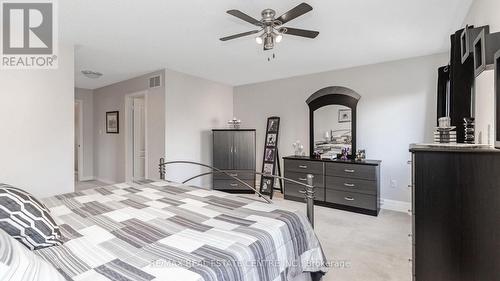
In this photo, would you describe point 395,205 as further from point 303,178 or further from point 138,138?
point 138,138

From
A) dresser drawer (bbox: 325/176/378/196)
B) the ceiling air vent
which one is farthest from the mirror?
the ceiling air vent

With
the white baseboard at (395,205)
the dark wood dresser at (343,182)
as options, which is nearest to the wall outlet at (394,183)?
the white baseboard at (395,205)

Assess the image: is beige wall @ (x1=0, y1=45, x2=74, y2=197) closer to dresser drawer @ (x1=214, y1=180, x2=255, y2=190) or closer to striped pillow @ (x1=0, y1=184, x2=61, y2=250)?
striped pillow @ (x1=0, y1=184, x2=61, y2=250)

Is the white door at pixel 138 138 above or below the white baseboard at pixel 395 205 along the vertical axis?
above

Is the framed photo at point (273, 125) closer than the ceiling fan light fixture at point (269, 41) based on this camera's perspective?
No

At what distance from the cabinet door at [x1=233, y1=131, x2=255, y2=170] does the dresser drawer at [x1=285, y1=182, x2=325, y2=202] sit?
38.6 inches

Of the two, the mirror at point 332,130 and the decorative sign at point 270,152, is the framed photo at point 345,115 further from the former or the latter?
the decorative sign at point 270,152

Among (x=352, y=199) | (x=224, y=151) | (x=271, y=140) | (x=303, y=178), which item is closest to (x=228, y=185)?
(x=224, y=151)

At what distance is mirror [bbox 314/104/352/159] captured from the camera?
4145 millimetres

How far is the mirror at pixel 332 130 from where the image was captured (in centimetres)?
414

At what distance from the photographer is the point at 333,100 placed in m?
4.28

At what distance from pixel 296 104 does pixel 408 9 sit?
8.65ft

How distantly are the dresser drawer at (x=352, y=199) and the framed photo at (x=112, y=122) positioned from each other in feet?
15.2

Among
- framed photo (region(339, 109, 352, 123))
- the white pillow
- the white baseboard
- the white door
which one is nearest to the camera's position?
the white pillow
